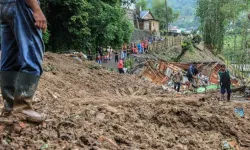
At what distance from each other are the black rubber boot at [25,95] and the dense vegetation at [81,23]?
1965 cm

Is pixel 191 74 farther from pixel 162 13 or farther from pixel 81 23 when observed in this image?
pixel 162 13

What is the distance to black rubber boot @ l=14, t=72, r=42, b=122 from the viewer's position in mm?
2809

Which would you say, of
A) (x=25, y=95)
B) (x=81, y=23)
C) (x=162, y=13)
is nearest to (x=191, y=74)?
(x=81, y=23)

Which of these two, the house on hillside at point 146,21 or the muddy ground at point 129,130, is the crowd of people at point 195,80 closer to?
the muddy ground at point 129,130

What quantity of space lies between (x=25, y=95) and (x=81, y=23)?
2123cm

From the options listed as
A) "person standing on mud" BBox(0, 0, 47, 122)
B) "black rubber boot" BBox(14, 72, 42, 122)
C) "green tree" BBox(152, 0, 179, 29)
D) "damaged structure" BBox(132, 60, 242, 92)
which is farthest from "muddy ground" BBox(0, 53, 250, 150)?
"green tree" BBox(152, 0, 179, 29)

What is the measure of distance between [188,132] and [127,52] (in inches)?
1274

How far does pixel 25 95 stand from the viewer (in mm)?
2852

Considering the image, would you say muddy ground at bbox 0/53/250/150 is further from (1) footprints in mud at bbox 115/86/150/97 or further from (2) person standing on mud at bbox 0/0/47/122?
(1) footprints in mud at bbox 115/86/150/97

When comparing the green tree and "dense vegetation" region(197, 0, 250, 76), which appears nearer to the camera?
"dense vegetation" region(197, 0, 250, 76)

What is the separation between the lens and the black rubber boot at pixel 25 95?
2809mm

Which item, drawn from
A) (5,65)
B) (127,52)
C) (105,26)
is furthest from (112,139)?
(127,52)

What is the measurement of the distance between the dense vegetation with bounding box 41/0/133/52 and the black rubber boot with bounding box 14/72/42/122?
19646mm

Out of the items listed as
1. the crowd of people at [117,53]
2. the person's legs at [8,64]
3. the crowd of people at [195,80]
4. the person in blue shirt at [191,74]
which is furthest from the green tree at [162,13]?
the person's legs at [8,64]
